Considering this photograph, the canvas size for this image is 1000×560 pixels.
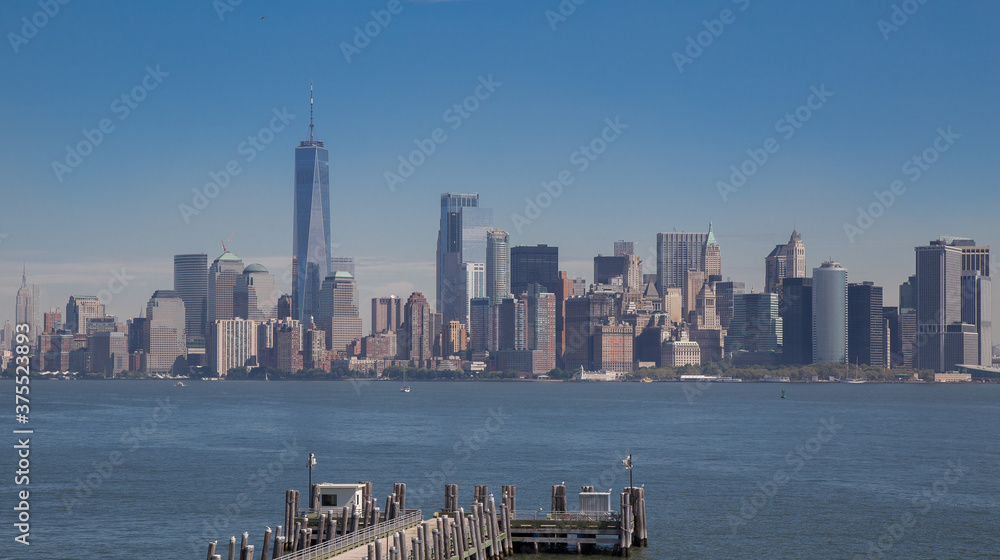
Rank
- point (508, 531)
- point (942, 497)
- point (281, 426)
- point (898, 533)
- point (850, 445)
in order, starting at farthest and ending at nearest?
point (281, 426) < point (850, 445) < point (942, 497) < point (898, 533) < point (508, 531)

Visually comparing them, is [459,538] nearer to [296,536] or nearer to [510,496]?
[510,496]

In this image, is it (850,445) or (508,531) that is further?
(850,445)

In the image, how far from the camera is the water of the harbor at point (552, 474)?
54.0 m

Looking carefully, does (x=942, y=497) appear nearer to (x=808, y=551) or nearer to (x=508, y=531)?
(x=808, y=551)

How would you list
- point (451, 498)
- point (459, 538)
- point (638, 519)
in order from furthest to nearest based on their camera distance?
point (638, 519) → point (451, 498) → point (459, 538)

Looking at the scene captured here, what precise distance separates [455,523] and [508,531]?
18.6 feet

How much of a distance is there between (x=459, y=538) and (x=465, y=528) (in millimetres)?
1510

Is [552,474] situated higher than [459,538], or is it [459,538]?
[459,538]

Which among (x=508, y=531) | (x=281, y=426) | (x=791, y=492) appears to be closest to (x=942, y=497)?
(x=791, y=492)

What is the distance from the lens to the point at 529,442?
10269 centimetres

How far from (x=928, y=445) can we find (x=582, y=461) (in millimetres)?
35094

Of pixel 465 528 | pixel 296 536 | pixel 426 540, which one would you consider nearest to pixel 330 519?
pixel 296 536

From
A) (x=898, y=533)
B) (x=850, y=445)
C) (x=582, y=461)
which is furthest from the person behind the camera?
(x=850, y=445)

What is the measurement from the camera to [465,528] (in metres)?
44.3
